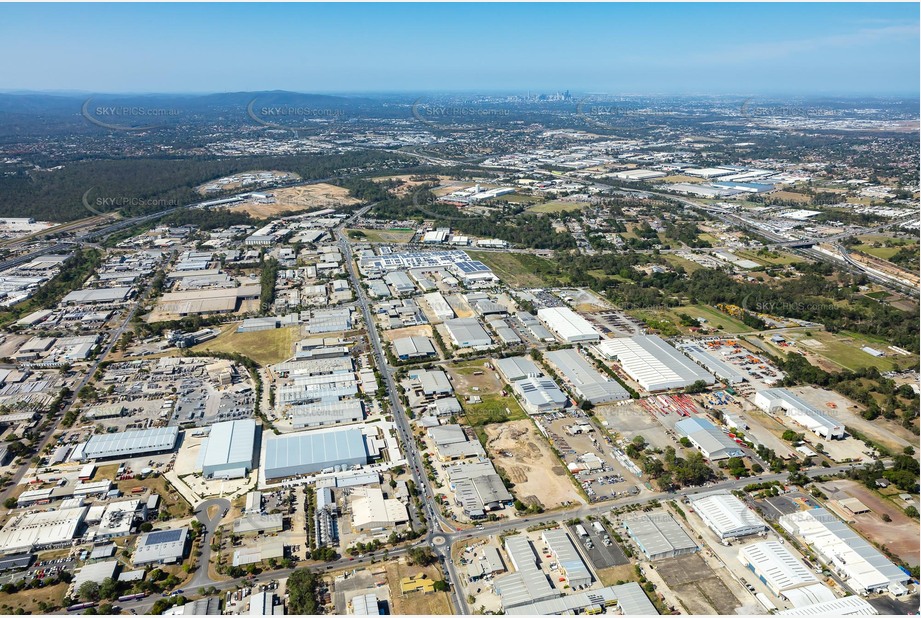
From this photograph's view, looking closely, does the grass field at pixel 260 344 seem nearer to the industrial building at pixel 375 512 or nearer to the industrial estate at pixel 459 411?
the industrial estate at pixel 459 411

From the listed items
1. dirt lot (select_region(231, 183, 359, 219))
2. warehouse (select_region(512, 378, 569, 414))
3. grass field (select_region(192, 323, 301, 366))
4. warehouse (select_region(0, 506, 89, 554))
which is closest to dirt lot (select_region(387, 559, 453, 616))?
warehouse (select_region(512, 378, 569, 414))

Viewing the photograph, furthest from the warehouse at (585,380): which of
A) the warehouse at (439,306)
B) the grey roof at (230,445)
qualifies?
the grey roof at (230,445)

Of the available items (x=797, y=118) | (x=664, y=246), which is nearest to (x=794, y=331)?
(x=664, y=246)

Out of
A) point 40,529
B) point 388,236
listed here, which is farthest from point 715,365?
point 388,236

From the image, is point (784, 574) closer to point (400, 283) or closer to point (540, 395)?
point (540, 395)

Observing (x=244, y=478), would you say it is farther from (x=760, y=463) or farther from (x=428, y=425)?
(x=760, y=463)
